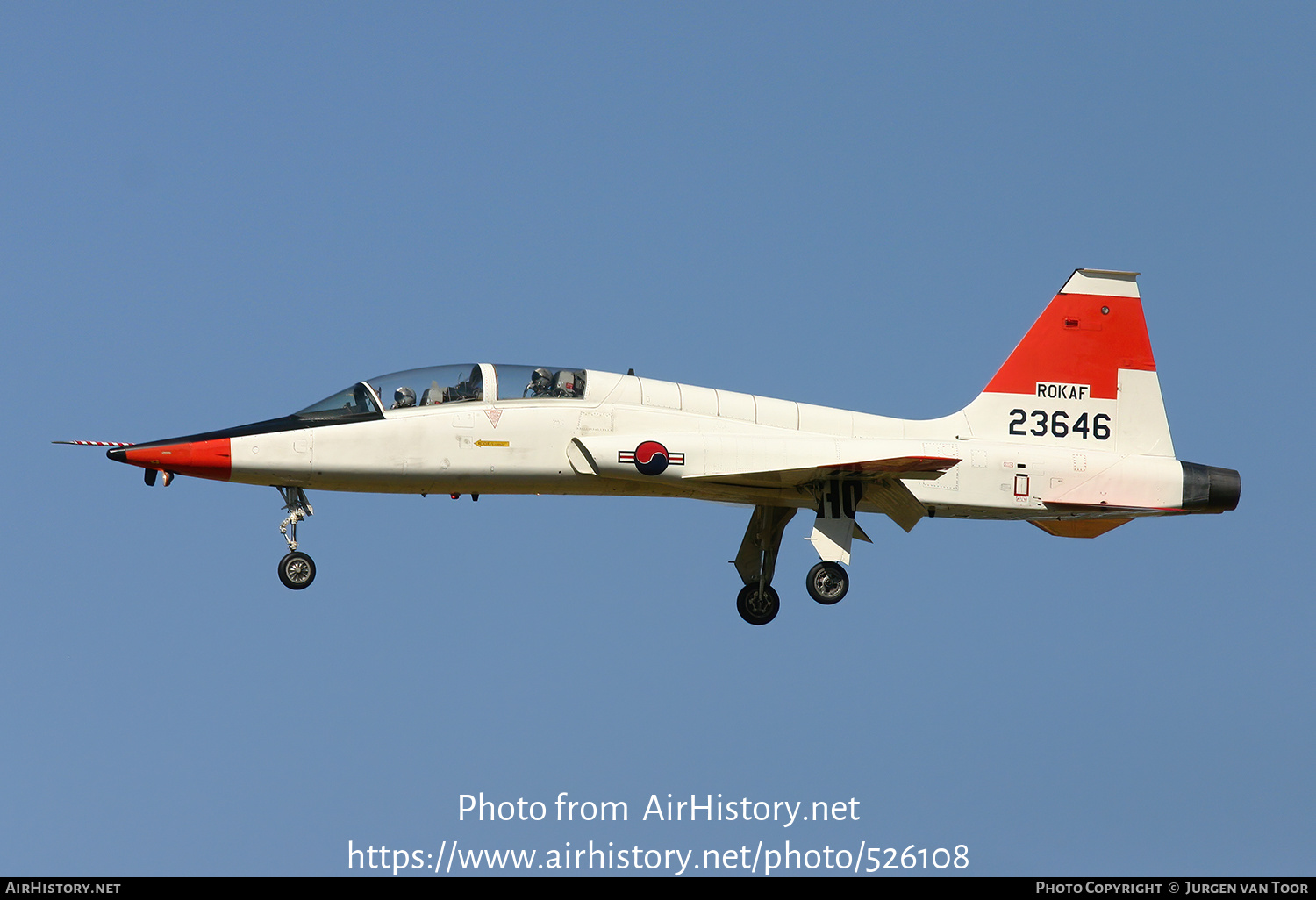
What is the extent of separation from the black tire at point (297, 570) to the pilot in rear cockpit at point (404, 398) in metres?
2.62

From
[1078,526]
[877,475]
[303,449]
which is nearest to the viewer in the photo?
[303,449]

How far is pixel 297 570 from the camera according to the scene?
80.1 ft

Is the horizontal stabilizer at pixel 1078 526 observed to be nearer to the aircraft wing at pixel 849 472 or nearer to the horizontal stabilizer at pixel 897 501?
the horizontal stabilizer at pixel 897 501

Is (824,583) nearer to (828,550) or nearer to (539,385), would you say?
(828,550)

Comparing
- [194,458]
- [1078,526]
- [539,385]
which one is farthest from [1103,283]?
[194,458]

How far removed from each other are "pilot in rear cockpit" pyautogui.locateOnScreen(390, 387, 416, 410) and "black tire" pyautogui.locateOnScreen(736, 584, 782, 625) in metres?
6.80

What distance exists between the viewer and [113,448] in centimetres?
2400

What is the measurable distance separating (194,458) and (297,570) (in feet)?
7.25

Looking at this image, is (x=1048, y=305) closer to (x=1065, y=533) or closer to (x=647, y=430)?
(x=1065, y=533)

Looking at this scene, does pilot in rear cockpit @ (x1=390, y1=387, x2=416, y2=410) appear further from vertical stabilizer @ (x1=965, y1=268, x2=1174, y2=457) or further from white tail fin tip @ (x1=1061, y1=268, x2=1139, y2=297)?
white tail fin tip @ (x1=1061, y1=268, x2=1139, y2=297)

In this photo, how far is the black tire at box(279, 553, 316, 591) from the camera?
2436cm

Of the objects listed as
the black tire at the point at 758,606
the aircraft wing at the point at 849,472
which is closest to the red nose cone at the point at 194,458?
the aircraft wing at the point at 849,472

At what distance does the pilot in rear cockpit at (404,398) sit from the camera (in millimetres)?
25109

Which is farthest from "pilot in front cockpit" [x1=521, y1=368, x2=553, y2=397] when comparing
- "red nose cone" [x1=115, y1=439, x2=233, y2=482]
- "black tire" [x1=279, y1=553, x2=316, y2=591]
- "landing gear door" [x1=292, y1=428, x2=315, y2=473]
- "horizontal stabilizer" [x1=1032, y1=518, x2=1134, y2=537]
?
"horizontal stabilizer" [x1=1032, y1=518, x2=1134, y2=537]
